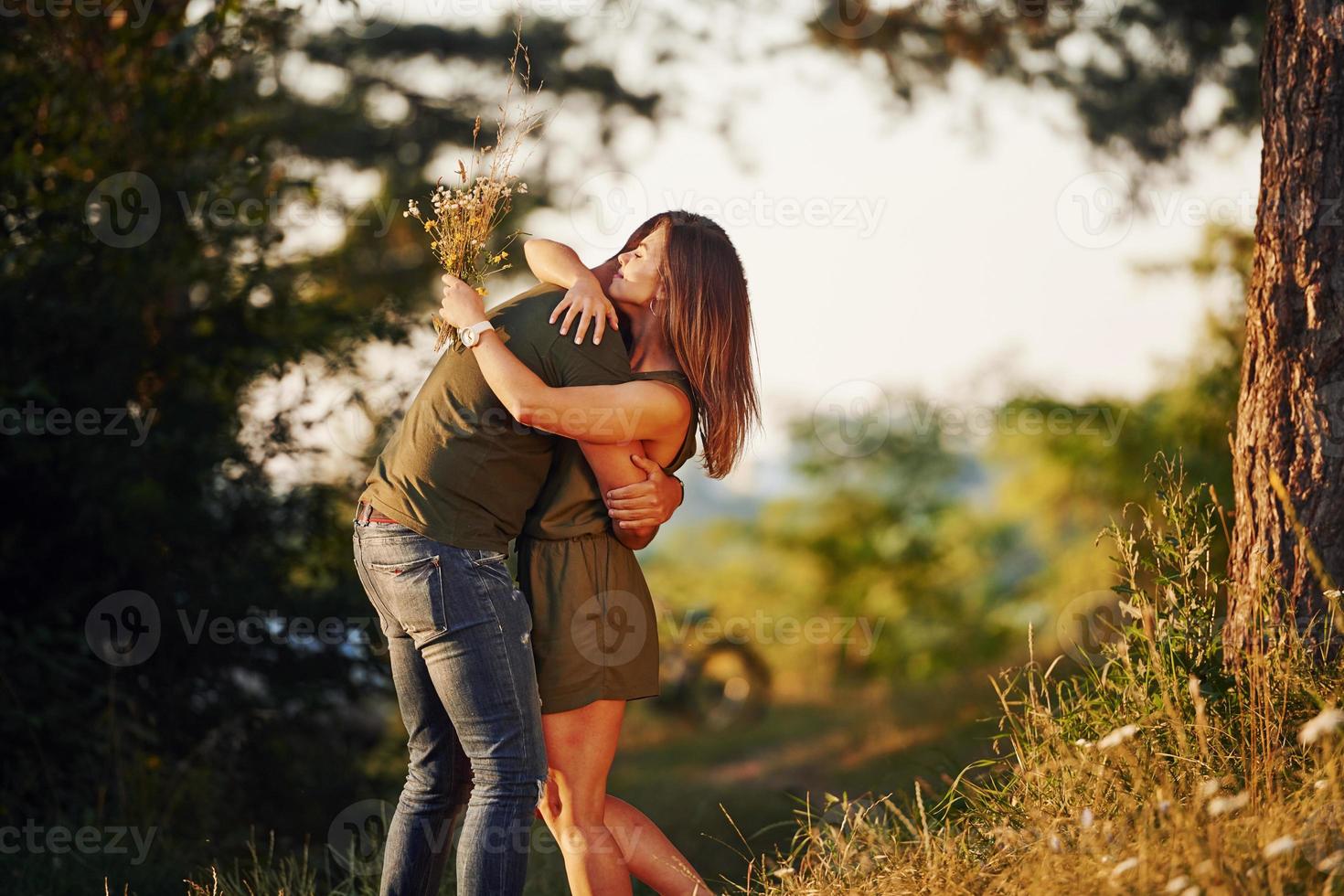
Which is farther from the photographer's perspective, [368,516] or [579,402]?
[368,516]

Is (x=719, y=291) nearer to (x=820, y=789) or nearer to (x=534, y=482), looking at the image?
(x=534, y=482)

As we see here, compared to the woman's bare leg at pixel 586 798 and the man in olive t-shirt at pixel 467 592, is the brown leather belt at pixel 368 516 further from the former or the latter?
the woman's bare leg at pixel 586 798

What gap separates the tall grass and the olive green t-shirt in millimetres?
1100

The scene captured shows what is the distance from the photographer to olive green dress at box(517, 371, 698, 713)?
3068 millimetres

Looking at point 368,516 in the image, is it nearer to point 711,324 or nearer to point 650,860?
point 711,324

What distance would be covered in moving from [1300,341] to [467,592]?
8.13 ft

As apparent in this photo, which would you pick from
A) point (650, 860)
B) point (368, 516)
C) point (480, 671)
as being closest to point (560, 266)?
point (368, 516)

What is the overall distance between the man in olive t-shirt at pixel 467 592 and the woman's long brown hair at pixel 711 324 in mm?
183

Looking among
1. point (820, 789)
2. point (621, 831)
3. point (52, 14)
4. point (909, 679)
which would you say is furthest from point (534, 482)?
point (909, 679)

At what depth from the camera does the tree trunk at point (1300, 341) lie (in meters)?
3.62

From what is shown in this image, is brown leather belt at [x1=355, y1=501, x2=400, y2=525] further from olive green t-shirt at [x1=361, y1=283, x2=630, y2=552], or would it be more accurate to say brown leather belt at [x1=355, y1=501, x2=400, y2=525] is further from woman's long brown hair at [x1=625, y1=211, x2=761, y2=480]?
woman's long brown hair at [x1=625, y1=211, x2=761, y2=480]

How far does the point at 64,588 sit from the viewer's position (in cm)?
563

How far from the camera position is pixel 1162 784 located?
2984 millimetres

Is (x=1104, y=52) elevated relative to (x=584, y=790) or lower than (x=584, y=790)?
elevated
